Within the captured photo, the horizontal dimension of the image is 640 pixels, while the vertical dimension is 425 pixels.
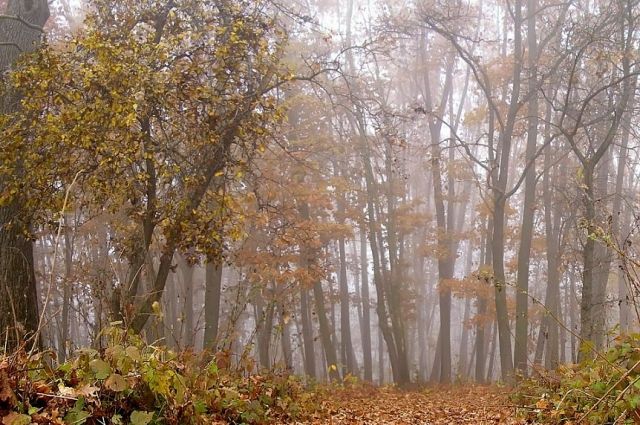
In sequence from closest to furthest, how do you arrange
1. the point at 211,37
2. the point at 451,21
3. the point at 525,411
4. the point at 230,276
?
the point at 525,411, the point at 211,37, the point at 451,21, the point at 230,276

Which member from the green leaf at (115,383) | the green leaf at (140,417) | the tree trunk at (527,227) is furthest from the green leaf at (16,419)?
the tree trunk at (527,227)

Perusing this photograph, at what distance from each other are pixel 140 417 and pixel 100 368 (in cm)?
38

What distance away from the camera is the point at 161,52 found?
7.05 metres

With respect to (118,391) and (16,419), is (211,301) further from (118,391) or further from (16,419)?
(16,419)

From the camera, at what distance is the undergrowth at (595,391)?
13.2 feet

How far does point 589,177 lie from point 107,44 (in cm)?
816

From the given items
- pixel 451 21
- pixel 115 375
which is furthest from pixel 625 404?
pixel 451 21

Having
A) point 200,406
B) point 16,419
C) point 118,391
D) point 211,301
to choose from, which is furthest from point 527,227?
point 16,419

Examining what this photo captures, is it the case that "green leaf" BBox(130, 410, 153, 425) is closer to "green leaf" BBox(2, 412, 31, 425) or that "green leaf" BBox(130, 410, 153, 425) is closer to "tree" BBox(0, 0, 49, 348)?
"green leaf" BBox(2, 412, 31, 425)

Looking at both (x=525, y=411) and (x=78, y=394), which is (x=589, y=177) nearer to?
(x=525, y=411)

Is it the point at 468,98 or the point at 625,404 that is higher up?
the point at 468,98

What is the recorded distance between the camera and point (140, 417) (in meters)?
3.62

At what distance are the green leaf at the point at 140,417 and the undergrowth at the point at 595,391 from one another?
2546 mm

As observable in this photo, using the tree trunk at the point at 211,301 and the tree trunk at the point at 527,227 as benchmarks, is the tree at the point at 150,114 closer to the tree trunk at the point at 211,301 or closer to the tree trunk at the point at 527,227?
the tree trunk at the point at 211,301
